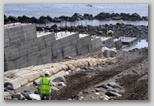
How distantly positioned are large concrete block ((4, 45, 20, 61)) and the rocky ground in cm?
46

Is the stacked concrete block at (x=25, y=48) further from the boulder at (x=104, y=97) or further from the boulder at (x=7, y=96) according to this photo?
the boulder at (x=104, y=97)

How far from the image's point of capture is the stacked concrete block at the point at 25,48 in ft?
22.3

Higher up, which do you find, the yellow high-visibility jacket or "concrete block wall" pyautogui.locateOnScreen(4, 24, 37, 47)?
"concrete block wall" pyautogui.locateOnScreen(4, 24, 37, 47)

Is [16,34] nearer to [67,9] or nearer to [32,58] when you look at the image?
[32,58]

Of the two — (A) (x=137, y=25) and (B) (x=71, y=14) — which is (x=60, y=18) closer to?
(B) (x=71, y=14)

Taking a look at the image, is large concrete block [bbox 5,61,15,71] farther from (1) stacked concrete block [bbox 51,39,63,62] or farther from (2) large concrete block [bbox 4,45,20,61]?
(1) stacked concrete block [bbox 51,39,63,62]

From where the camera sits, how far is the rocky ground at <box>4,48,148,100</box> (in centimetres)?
660

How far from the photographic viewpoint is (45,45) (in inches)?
273

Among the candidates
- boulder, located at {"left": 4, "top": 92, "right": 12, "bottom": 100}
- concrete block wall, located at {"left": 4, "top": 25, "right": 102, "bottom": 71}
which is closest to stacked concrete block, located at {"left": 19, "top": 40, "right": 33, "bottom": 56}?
concrete block wall, located at {"left": 4, "top": 25, "right": 102, "bottom": 71}

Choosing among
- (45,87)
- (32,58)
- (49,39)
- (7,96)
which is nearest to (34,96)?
(45,87)

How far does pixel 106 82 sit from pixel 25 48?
136cm

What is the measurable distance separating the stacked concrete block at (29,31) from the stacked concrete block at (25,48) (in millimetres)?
79

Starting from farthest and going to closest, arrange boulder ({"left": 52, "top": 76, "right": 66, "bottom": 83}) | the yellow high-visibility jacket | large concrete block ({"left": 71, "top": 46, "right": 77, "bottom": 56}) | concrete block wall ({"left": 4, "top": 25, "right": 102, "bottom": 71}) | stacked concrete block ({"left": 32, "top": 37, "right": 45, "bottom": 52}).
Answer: large concrete block ({"left": 71, "top": 46, "right": 77, "bottom": 56})
stacked concrete block ({"left": 32, "top": 37, "right": 45, "bottom": 52})
boulder ({"left": 52, "top": 76, "right": 66, "bottom": 83})
concrete block wall ({"left": 4, "top": 25, "right": 102, "bottom": 71})
the yellow high-visibility jacket

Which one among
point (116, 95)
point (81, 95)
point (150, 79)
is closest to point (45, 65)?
point (81, 95)
